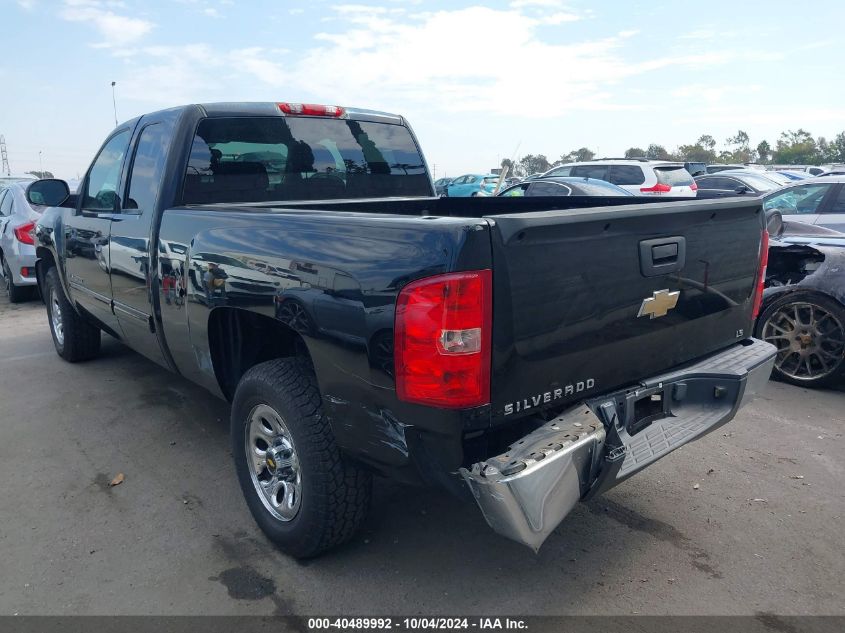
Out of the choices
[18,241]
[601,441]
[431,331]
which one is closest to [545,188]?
[18,241]

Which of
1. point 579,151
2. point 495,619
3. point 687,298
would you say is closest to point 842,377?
point 687,298

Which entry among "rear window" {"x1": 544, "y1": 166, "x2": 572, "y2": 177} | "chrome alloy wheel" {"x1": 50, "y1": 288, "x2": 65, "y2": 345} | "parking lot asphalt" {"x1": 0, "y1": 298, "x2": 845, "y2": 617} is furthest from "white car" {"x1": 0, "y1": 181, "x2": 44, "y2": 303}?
"rear window" {"x1": 544, "y1": 166, "x2": 572, "y2": 177}

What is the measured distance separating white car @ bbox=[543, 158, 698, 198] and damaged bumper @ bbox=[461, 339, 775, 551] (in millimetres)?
11875

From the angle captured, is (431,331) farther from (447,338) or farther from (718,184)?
(718,184)

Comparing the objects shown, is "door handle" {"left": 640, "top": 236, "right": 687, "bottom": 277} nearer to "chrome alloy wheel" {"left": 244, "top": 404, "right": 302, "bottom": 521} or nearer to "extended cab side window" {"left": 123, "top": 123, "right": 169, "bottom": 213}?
"chrome alloy wheel" {"left": 244, "top": 404, "right": 302, "bottom": 521}

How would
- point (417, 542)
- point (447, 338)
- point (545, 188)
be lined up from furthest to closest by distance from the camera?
point (545, 188), point (417, 542), point (447, 338)

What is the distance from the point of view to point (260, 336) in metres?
3.30

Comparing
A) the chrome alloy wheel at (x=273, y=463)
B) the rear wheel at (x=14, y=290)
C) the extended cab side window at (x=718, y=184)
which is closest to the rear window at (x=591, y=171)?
the extended cab side window at (x=718, y=184)

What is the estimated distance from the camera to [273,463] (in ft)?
10.1

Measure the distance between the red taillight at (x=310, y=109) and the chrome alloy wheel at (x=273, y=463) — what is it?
2054 millimetres

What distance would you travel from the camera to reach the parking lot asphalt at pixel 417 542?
9.02ft

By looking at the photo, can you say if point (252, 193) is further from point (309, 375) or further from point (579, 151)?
point (579, 151)

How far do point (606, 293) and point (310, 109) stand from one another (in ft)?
8.54

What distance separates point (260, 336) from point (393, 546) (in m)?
1.16
